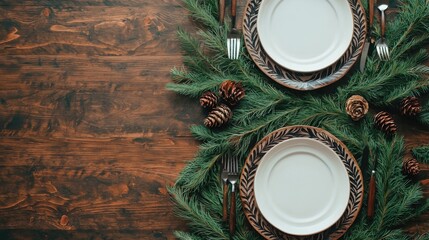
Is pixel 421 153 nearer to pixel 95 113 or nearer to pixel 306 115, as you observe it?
pixel 306 115

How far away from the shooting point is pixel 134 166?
4.80ft

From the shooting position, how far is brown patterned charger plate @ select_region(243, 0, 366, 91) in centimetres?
143

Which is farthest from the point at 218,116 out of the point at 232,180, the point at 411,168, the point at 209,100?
the point at 411,168

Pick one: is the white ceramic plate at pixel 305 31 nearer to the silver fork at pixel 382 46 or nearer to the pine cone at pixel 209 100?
the silver fork at pixel 382 46

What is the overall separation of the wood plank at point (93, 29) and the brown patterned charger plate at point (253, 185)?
0.34m

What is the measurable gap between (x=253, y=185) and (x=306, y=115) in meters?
0.22

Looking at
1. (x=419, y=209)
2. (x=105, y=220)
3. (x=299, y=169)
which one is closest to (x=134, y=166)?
(x=105, y=220)

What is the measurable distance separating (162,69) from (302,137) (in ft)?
1.30

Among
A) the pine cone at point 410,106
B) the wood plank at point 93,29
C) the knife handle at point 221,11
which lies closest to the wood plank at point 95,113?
the wood plank at point 93,29

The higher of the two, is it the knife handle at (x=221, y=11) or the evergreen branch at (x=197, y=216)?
the knife handle at (x=221, y=11)

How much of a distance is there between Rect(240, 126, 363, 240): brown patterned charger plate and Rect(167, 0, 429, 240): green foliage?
2cm

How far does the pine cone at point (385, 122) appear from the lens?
1394 millimetres

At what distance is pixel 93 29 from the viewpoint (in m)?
1.49

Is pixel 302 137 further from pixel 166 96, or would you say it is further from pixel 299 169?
pixel 166 96
